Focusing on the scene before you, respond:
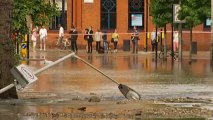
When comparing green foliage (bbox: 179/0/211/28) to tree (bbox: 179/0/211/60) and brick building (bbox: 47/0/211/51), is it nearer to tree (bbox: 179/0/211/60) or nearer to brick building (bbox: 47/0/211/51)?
tree (bbox: 179/0/211/60)

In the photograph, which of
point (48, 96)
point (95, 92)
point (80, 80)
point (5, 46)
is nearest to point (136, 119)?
point (5, 46)

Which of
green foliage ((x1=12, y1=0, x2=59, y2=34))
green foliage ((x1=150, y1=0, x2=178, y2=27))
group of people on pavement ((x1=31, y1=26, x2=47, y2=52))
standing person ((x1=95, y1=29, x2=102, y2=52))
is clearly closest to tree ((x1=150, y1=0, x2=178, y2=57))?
green foliage ((x1=150, y1=0, x2=178, y2=27))

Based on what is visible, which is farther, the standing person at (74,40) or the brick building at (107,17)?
the brick building at (107,17)

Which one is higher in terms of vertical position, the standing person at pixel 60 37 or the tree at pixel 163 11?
the tree at pixel 163 11

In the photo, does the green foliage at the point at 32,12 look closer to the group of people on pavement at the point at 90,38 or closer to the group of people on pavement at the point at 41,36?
the group of people on pavement at the point at 90,38

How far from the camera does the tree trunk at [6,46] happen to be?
57.2ft

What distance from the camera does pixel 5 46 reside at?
17.5 m

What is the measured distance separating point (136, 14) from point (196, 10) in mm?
23082

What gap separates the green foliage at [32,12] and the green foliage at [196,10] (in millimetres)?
12258

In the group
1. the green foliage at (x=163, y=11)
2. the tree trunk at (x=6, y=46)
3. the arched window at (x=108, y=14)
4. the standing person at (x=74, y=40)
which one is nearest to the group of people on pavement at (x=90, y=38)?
the standing person at (x=74, y=40)

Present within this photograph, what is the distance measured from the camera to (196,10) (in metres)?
42.1

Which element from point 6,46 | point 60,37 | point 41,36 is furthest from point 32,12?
point 60,37

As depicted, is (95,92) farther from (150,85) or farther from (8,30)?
(8,30)

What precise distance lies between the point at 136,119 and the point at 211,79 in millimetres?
13618
